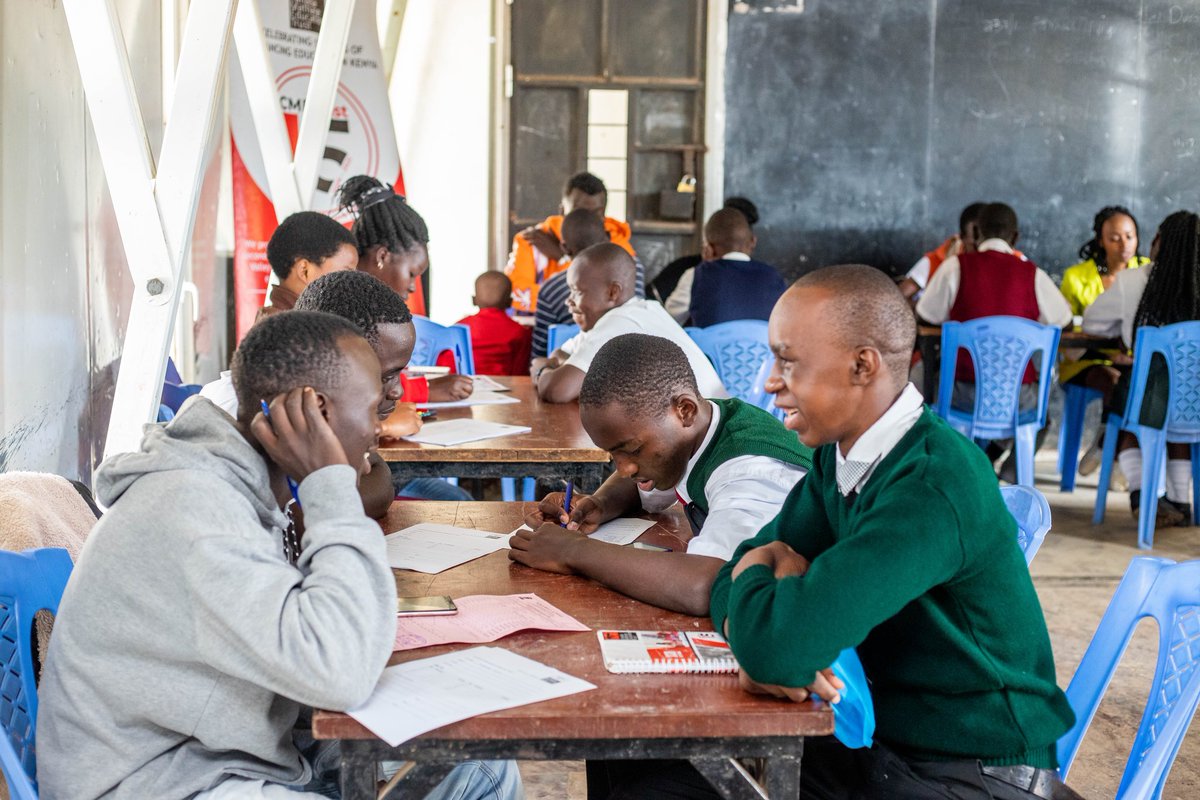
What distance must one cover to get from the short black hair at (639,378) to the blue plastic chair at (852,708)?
2.54ft

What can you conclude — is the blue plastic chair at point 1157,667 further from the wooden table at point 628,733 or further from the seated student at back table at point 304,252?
the seated student at back table at point 304,252

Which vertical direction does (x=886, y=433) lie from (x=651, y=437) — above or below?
above

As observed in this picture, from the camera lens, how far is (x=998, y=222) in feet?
22.2

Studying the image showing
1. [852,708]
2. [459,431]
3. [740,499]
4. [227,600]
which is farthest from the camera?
[459,431]

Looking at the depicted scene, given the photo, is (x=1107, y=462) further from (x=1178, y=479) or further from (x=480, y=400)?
(x=480, y=400)

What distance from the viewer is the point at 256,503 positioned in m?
1.52

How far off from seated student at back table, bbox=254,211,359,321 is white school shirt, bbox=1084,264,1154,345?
13.2 feet

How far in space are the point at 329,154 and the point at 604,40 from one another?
2035 mm

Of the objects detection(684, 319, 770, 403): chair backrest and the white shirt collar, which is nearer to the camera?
the white shirt collar

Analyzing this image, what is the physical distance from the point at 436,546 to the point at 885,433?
874mm

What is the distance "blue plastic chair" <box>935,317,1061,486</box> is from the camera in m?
5.75

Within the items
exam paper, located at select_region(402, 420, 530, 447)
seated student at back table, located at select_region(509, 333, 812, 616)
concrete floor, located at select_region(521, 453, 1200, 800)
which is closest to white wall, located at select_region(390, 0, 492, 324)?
concrete floor, located at select_region(521, 453, 1200, 800)

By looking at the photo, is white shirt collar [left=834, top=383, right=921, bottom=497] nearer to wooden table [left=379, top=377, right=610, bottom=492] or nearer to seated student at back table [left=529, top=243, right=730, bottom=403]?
wooden table [left=379, top=377, right=610, bottom=492]

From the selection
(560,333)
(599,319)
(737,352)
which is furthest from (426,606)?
(560,333)
